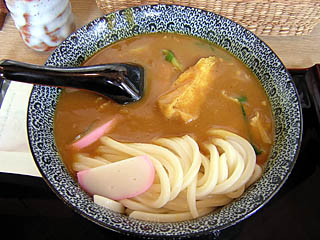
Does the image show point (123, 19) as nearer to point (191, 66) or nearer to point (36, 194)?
point (191, 66)

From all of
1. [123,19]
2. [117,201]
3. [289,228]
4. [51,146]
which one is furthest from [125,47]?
[289,228]

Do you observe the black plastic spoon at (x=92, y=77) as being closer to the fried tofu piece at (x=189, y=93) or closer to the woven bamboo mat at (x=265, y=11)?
the fried tofu piece at (x=189, y=93)

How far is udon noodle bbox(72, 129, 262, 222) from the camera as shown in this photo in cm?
125

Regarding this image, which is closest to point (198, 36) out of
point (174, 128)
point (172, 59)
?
point (172, 59)

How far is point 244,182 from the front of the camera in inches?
50.0

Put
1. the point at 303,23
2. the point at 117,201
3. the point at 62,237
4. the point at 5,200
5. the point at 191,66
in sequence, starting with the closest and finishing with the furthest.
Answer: the point at 117,201
the point at 62,237
the point at 5,200
the point at 191,66
the point at 303,23

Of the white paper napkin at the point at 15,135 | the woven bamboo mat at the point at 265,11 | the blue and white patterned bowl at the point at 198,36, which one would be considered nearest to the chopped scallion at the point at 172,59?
the blue and white patterned bowl at the point at 198,36

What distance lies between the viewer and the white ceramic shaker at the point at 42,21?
169 centimetres

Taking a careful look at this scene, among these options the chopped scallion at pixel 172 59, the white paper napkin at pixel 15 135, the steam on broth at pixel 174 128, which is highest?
the chopped scallion at pixel 172 59

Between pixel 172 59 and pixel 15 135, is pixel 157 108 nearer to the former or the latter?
pixel 172 59

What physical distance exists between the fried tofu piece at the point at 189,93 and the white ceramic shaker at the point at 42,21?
74 cm

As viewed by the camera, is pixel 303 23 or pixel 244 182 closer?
pixel 244 182

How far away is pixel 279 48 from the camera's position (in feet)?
6.67

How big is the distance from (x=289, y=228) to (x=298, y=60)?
1.00 meters
